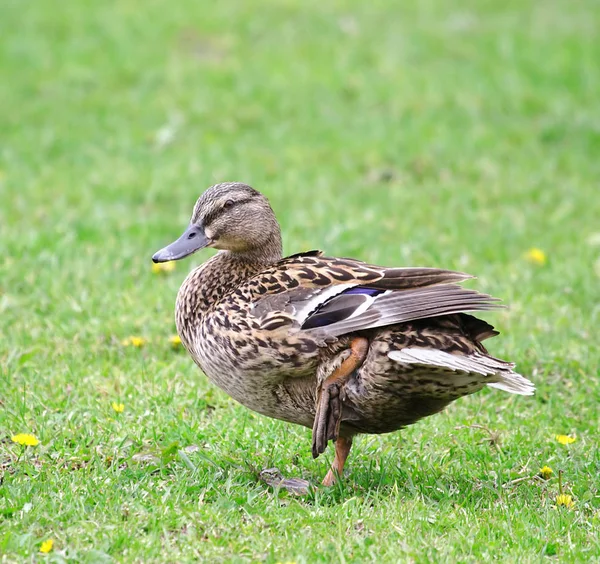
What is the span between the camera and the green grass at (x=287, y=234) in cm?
389

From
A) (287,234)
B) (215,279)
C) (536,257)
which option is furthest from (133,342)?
(536,257)

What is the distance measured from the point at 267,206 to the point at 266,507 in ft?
4.92

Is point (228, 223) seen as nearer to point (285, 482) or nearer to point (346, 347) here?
point (346, 347)

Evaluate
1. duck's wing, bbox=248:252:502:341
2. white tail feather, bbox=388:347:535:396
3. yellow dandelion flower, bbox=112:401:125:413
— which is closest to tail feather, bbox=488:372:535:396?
white tail feather, bbox=388:347:535:396

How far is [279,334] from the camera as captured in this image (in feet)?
13.5

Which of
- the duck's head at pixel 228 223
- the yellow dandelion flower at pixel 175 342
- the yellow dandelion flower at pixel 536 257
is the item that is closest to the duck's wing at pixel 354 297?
the duck's head at pixel 228 223

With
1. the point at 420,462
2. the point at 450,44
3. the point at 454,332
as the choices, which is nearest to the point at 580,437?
the point at 420,462

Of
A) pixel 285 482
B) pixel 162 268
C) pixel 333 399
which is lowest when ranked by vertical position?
pixel 285 482

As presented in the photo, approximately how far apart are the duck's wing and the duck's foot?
2.08 feet

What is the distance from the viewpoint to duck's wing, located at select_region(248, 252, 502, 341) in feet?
13.1

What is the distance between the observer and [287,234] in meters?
7.63

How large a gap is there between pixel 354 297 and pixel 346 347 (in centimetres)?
20

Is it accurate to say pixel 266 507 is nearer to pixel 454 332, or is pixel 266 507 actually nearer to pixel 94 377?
pixel 454 332

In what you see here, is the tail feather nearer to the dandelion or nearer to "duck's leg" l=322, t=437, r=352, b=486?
the dandelion
